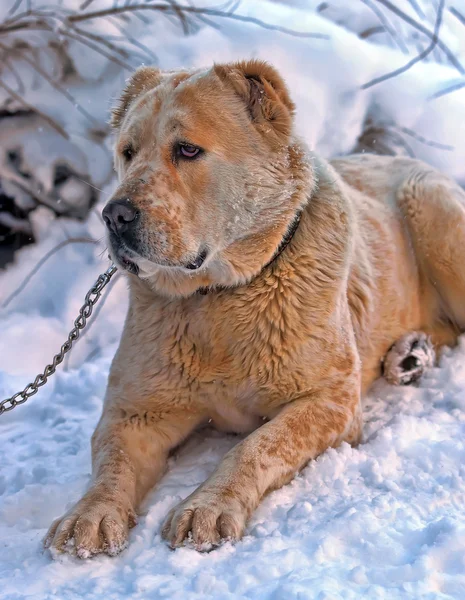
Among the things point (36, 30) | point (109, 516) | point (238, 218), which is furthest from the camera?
point (36, 30)

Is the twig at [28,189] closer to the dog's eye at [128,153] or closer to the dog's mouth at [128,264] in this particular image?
the dog's eye at [128,153]

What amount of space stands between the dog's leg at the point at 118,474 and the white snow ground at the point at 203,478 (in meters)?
0.07

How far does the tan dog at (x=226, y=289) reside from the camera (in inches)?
105

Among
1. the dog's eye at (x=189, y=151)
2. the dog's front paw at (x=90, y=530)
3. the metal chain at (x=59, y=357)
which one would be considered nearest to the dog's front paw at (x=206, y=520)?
the dog's front paw at (x=90, y=530)

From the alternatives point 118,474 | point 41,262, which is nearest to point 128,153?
point 118,474

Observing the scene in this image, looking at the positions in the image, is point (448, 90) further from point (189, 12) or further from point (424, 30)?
point (189, 12)

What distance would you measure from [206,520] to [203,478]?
A: 0.58 m

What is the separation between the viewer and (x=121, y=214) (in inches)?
101

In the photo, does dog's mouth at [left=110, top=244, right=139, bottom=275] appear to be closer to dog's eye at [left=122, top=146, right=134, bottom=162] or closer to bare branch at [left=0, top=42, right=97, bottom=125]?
dog's eye at [left=122, top=146, right=134, bottom=162]

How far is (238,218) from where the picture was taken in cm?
286

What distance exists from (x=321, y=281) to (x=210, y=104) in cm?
92

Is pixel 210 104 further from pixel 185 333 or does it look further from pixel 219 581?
pixel 219 581

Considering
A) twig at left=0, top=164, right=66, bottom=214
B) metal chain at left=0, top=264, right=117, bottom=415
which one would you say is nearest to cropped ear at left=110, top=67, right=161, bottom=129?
metal chain at left=0, top=264, right=117, bottom=415

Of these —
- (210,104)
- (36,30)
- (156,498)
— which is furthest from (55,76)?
(156,498)
